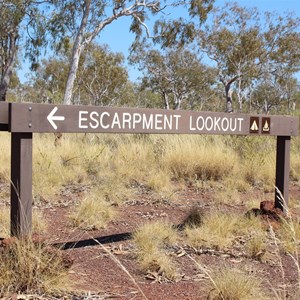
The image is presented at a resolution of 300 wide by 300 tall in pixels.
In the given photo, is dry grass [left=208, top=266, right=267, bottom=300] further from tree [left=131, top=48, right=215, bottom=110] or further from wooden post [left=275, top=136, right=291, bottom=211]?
tree [left=131, top=48, right=215, bottom=110]

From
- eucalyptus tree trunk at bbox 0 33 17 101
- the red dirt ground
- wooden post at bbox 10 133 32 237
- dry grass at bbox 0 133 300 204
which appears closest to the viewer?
the red dirt ground

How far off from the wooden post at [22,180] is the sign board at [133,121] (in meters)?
0.10

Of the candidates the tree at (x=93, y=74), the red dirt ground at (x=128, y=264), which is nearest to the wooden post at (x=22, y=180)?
the red dirt ground at (x=128, y=264)

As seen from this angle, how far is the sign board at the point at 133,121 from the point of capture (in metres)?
3.23

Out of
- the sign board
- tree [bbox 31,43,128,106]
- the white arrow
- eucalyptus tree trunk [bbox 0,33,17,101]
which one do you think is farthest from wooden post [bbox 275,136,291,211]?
tree [bbox 31,43,128,106]

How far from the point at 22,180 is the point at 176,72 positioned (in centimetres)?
3741

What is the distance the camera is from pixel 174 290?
312 centimetres

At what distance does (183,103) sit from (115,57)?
13830mm

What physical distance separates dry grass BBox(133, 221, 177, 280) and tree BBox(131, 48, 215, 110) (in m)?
34.0

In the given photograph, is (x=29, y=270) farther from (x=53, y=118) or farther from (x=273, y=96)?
(x=273, y=96)

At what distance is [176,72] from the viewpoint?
1571 inches

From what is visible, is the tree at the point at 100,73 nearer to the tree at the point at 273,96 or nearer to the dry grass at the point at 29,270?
the tree at the point at 273,96

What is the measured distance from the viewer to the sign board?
10.6ft

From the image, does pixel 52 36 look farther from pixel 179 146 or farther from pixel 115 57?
pixel 115 57
